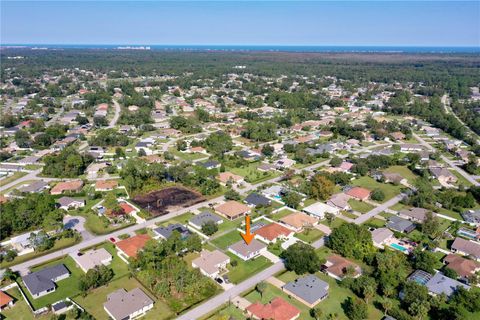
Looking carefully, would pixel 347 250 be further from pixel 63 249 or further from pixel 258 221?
pixel 63 249

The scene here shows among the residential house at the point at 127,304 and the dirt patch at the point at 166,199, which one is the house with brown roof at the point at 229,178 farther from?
the residential house at the point at 127,304

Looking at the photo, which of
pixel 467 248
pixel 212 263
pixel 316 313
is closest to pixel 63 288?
pixel 212 263

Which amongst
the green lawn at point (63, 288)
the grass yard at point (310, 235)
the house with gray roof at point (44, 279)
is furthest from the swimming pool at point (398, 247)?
the house with gray roof at point (44, 279)

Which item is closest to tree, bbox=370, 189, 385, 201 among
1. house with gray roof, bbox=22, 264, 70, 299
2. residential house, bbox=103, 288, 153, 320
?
residential house, bbox=103, 288, 153, 320

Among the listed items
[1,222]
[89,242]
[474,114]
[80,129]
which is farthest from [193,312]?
[474,114]

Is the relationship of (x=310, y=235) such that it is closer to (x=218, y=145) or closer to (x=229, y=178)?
(x=229, y=178)
